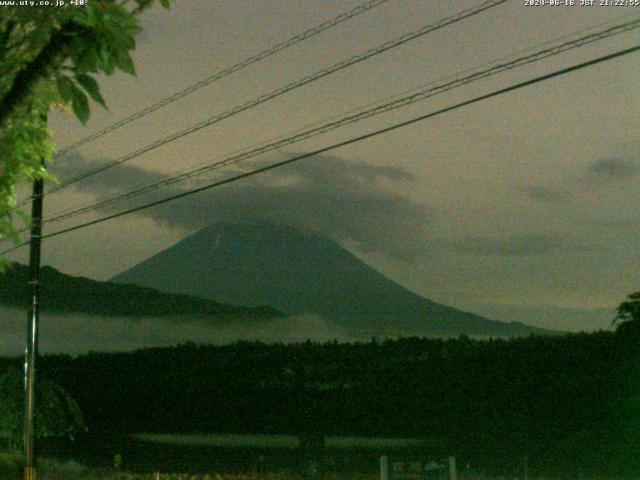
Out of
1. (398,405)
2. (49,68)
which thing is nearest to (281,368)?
(398,405)

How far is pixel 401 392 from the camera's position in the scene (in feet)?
80.5

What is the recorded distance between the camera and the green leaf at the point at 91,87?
4.57 meters

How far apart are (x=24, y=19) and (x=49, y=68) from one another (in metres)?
0.28

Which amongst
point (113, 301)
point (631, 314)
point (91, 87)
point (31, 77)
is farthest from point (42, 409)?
point (113, 301)

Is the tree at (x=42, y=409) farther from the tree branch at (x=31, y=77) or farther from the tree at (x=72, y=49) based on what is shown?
the tree branch at (x=31, y=77)

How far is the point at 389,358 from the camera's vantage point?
82.2 ft

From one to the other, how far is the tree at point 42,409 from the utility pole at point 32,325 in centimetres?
402

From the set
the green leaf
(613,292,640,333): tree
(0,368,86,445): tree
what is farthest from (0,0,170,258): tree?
(0,368,86,445): tree

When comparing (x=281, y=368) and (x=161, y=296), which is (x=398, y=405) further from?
(x=161, y=296)

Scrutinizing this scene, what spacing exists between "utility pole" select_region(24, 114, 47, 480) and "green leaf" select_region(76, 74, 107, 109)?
16.9 metres

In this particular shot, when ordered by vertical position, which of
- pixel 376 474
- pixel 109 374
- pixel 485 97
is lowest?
pixel 376 474

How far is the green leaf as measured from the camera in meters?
4.57

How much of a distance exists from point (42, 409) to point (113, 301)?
A: 1181 inches

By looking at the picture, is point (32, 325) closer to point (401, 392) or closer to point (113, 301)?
point (401, 392)
